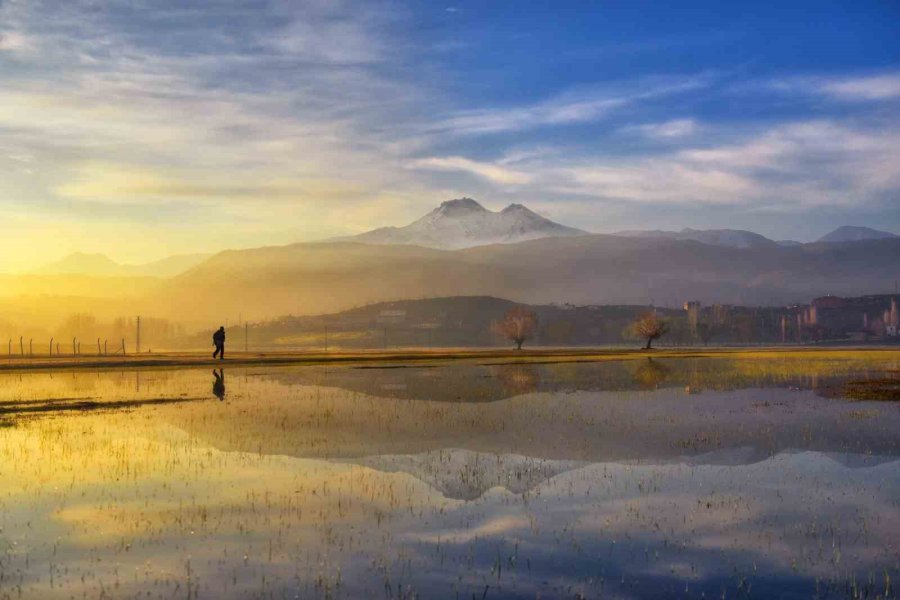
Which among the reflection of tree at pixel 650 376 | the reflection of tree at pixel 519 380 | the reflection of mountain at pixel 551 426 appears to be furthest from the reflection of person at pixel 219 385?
the reflection of tree at pixel 650 376

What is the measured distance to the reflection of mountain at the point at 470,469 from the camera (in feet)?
95.3

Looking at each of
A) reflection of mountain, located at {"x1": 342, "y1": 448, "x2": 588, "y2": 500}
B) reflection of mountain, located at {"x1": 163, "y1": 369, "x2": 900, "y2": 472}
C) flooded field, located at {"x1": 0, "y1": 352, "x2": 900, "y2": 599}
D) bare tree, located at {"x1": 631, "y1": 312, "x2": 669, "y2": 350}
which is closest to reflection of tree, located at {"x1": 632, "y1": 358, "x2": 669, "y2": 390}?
reflection of mountain, located at {"x1": 163, "y1": 369, "x2": 900, "y2": 472}

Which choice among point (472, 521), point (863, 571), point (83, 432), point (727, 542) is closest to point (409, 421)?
point (83, 432)

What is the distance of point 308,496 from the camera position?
2736 cm

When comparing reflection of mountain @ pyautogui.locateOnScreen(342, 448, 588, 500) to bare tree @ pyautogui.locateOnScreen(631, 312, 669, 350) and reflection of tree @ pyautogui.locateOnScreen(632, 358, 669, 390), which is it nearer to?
reflection of tree @ pyautogui.locateOnScreen(632, 358, 669, 390)

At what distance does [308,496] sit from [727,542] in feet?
43.2

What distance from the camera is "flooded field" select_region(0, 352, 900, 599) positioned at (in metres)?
19.2

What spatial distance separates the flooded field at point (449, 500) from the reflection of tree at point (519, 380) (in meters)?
14.5

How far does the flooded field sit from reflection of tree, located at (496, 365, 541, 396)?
47.5 feet

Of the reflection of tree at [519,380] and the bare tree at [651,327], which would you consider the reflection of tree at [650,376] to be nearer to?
the reflection of tree at [519,380]

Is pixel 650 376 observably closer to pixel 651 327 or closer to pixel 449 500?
pixel 449 500

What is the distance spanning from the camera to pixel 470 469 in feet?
105

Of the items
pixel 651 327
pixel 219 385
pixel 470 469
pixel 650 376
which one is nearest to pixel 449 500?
pixel 470 469

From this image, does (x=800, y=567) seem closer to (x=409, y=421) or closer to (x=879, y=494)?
(x=879, y=494)
